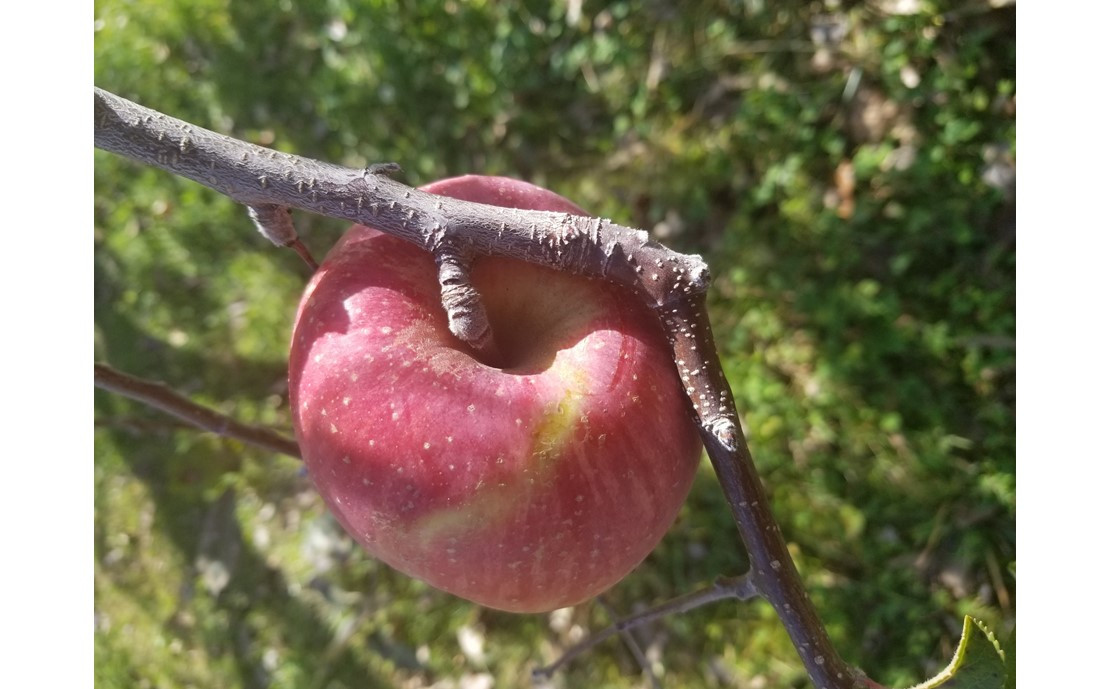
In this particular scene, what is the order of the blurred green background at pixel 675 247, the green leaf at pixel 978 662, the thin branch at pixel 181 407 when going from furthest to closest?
the blurred green background at pixel 675 247 → the thin branch at pixel 181 407 → the green leaf at pixel 978 662

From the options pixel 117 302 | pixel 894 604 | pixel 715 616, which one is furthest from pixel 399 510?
pixel 117 302

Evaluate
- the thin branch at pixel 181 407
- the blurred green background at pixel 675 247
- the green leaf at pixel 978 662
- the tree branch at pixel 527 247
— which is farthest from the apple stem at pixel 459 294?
the blurred green background at pixel 675 247

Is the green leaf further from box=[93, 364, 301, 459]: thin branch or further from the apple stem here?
box=[93, 364, 301, 459]: thin branch

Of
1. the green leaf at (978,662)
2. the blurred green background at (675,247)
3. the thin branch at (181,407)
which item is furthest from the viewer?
the blurred green background at (675,247)

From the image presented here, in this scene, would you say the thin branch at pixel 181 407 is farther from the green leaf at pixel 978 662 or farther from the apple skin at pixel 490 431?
the green leaf at pixel 978 662

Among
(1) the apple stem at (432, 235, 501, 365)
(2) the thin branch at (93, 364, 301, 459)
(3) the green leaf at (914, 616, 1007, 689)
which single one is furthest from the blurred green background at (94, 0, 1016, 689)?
(1) the apple stem at (432, 235, 501, 365)
